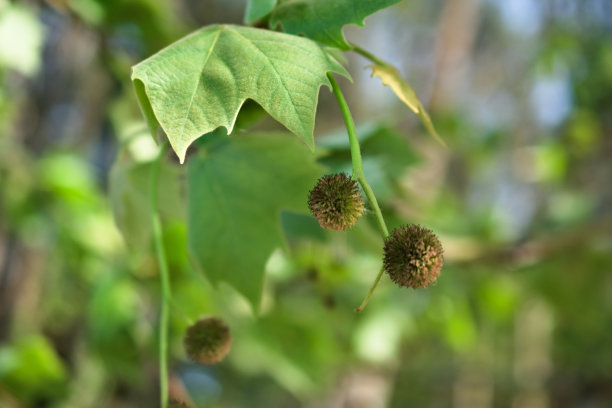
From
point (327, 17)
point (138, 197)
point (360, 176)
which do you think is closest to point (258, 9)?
point (327, 17)

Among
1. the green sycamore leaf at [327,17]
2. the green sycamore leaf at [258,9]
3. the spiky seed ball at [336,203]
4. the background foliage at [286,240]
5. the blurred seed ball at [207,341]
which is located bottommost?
the blurred seed ball at [207,341]

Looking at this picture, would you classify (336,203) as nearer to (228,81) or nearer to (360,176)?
(360,176)

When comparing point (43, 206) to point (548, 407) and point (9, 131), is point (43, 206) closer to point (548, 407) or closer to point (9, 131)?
point (9, 131)

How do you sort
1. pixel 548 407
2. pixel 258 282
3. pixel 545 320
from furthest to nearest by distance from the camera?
pixel 545 320 < pixel 548 407 < pixel 258 282

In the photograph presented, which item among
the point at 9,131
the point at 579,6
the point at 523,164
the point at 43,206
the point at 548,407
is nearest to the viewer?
the point at 43,206

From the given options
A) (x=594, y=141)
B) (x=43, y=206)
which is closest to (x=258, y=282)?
(x=43, y=206)

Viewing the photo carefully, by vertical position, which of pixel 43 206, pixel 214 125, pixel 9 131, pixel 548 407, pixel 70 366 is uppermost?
pixel 548 407

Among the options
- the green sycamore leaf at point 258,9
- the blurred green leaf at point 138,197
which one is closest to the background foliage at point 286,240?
the blurred green leaf at point 138,197

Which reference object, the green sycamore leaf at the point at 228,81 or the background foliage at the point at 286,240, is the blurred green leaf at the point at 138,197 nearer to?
the background foliage at the point at 286,240
